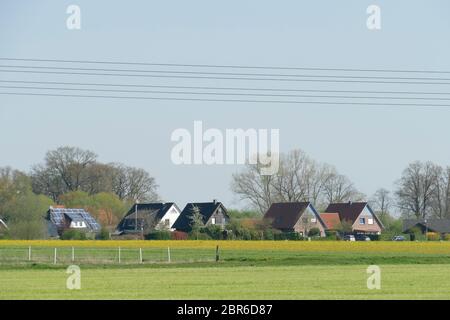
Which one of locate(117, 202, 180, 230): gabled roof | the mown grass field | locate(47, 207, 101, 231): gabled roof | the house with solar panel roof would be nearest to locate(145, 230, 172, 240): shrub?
the house with solar panel roof

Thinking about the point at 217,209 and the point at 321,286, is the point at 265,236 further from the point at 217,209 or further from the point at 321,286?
the point at 321,286

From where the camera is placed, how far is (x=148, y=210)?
13112cm

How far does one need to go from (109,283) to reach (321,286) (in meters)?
6.97

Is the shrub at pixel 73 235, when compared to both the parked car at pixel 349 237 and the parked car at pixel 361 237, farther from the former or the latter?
the parked car at pixel 361 237

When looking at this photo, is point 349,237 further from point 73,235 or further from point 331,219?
point 73,235

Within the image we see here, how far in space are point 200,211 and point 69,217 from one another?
51.8 feet

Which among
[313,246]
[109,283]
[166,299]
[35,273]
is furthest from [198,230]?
[166,299]

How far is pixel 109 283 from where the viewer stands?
35.3 m

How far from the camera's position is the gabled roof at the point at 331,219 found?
12256 centimetres

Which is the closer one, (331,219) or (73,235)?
(73,235)

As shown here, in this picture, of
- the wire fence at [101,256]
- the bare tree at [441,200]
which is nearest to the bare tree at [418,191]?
the bare tree at [441,200]

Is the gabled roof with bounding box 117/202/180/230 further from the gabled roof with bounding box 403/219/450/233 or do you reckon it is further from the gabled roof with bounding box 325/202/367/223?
the gabled roof with bounding box 403/219/450/233

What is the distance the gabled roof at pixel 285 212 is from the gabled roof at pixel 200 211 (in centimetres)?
1571

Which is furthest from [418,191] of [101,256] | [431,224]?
[101,256]
